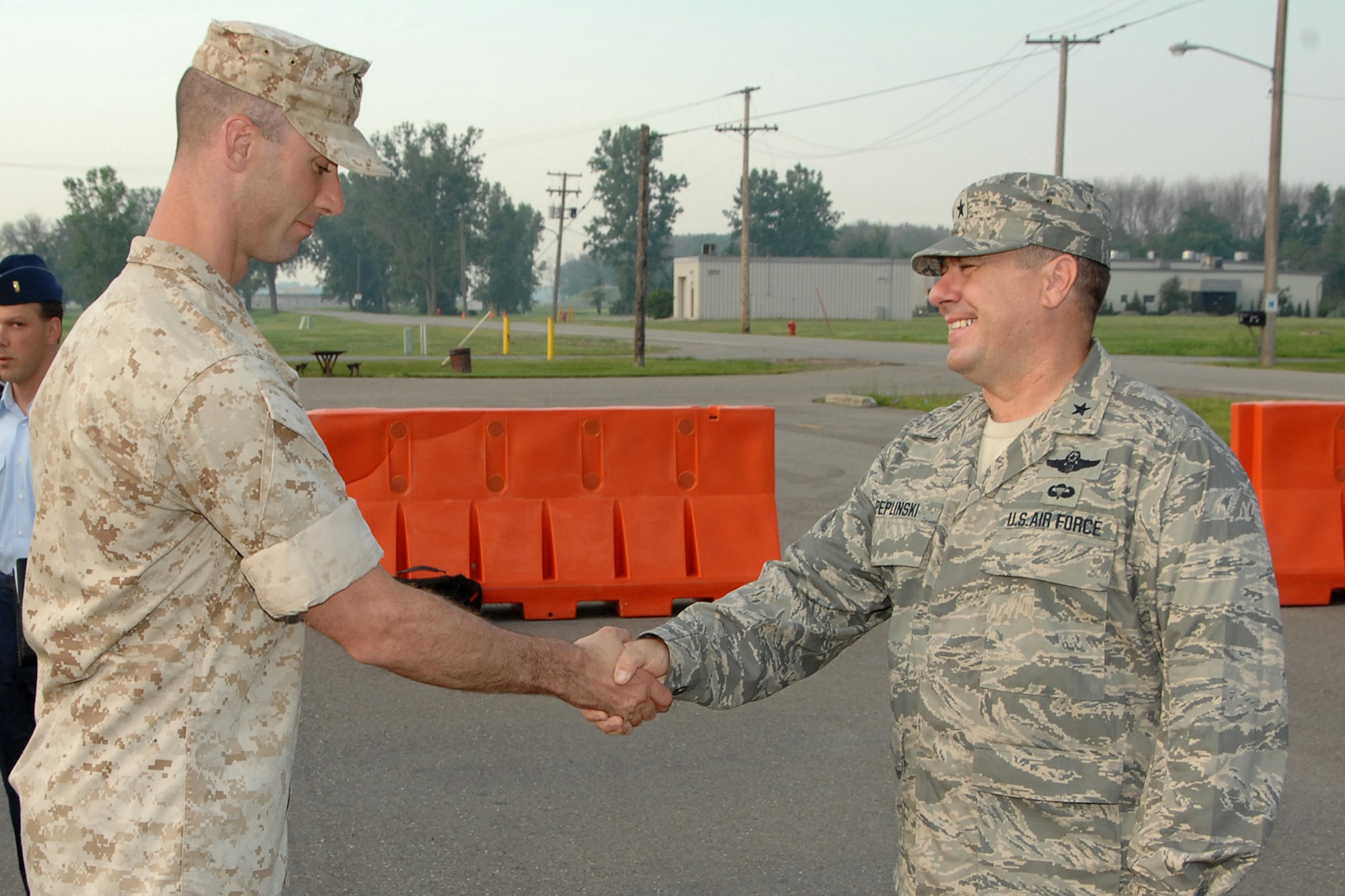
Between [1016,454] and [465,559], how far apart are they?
5.50 meters

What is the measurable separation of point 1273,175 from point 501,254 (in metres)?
109

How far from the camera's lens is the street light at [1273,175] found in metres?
27.7

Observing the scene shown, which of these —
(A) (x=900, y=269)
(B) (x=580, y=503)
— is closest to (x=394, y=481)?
(B) (x=580, y=503)

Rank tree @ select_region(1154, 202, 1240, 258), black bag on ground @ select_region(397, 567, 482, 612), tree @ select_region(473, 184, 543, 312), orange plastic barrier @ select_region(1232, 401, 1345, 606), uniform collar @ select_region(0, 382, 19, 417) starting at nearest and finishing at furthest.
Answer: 1. uniform collar @ select_region(0, 382, 19, 417)
2. black bag on ground @ select_region(397, 567, 482, 612)
3. orange plastic barrier @ select_region(1232, 401, 1345, 606)
4. tree @ select_region(1154, 202, 1240, 258)
5. tree @ select_region(473, 184, 543, 312)

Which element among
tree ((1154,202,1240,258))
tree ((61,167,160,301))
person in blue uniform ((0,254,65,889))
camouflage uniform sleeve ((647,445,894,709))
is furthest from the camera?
tree ((1154,202,1240,258))

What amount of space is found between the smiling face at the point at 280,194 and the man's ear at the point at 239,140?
0.01 metres

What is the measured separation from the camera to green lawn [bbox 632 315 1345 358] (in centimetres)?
3875

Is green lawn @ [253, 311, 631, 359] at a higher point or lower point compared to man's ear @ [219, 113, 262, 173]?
lower

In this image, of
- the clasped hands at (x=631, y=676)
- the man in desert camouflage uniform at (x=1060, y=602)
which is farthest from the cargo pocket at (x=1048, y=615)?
the clasped hands at (x=631, y=676)

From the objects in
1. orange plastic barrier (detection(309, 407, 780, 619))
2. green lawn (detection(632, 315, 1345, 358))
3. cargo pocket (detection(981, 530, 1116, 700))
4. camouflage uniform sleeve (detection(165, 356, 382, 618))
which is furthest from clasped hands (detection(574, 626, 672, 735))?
green lawn (detection(632, 315, 1345, 358))

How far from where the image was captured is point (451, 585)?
7.27 meters

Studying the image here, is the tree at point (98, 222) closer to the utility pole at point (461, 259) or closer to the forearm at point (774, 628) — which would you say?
the utility pole at point (461, 259)

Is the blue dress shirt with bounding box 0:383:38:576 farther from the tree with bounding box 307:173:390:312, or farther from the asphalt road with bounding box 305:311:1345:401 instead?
the tree with bounding box 307:173:390:312

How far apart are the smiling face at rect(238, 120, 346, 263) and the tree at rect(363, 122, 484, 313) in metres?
126
